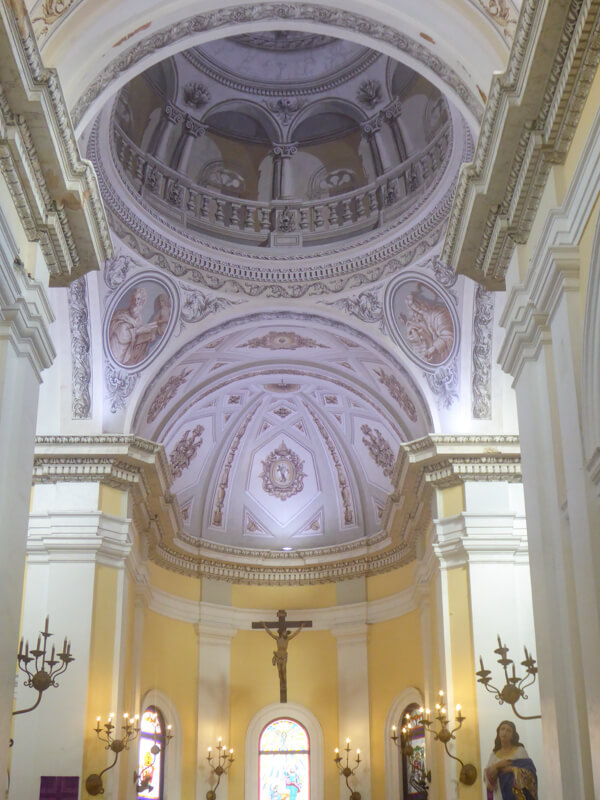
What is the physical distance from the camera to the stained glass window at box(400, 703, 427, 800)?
1667 cm

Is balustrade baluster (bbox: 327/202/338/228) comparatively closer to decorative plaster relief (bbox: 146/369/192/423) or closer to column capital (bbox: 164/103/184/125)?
column capital (bbox: 164/103/184/125)

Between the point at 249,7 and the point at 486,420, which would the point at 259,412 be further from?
the point at 249,7

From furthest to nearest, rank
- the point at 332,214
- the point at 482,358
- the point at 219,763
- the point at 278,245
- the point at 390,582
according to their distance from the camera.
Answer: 1. the point at 390,582
2. the point at 219,763
3. the point at 332,214
4. the point at 278,245
5. the point at 482,358

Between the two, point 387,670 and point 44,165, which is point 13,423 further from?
point 387,670

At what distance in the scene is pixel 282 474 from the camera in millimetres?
20703

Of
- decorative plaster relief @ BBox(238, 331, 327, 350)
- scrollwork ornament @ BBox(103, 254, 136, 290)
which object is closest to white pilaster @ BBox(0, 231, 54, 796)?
scrollwork ornament @ BBox(103, 254, 136, 290)

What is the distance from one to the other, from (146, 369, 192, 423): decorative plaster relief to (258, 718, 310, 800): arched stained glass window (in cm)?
639

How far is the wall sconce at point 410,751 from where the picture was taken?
54.3ft

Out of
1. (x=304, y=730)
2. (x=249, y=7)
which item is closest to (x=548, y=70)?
(x=249, y=7)

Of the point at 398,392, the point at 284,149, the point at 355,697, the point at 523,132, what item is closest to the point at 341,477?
the point at 398,392

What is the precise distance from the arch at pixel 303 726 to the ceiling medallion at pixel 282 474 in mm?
4236

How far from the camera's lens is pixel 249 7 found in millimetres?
10422

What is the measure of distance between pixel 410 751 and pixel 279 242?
8.45 meters

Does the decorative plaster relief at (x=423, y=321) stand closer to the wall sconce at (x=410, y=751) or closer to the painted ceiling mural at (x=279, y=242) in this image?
the painted ceiling mural at (x=279, y=242)
